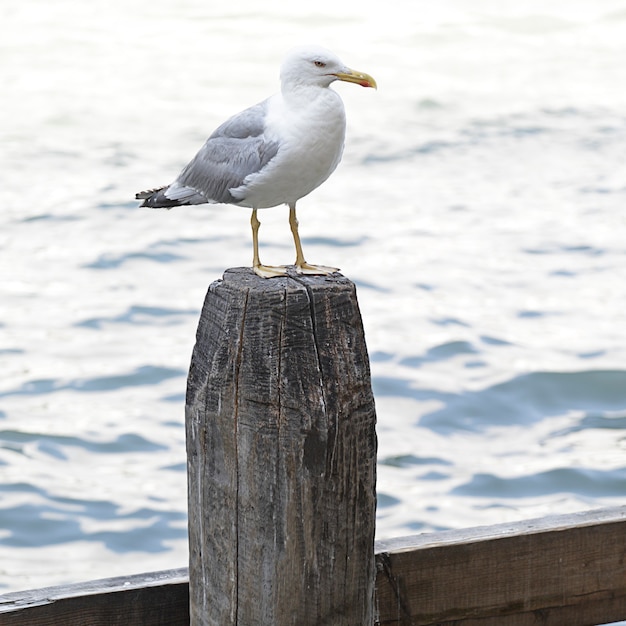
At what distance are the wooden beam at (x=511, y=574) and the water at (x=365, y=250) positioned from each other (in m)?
2.75

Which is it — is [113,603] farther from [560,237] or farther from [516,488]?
[560,237]

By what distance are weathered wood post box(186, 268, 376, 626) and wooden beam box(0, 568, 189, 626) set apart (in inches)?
7.9

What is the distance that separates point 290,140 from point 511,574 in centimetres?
95

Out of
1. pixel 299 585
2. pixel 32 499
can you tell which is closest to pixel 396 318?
pixel 32 499

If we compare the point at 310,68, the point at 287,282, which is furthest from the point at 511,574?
the point at 310,68

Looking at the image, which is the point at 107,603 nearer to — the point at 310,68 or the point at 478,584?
Result: the point at 478,584

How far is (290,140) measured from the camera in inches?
92.7

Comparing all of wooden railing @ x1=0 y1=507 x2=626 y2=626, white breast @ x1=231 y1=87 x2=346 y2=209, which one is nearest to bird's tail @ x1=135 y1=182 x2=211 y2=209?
white breast @ x1=231 y1=87 x2=346 y2=209

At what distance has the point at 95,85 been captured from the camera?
39.4 feet

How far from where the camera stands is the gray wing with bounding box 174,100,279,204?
95.0 inches

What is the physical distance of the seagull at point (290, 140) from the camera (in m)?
2.35

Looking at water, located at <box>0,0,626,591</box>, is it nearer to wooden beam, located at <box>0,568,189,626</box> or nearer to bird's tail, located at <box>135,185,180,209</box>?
bird's tail, located at <box>135,185,180,209</box>

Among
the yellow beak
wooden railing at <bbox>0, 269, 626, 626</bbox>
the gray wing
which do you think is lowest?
wooden railing at <bbox>0, 269, 626, 626</bbox>

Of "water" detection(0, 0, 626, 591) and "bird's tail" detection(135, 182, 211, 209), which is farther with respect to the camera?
"water" detection(0, 0, 626, 591)
